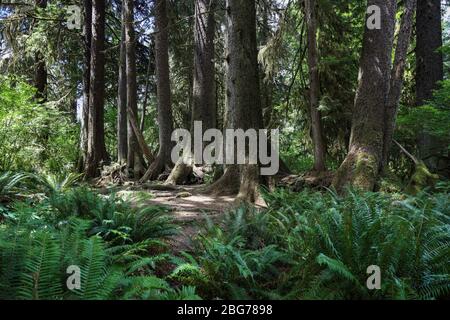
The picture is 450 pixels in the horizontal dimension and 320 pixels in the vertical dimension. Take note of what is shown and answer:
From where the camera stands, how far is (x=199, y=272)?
3611mm

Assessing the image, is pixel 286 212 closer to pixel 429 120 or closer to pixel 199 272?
pixel 199 272

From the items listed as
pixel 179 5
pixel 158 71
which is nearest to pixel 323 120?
pixel 158 71

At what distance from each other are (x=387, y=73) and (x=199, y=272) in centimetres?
607

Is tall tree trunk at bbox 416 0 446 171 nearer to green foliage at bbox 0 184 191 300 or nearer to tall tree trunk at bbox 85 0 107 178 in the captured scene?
green foliage at bbox 0 184 191 300

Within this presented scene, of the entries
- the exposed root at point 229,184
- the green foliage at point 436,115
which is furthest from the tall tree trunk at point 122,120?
the green foliage at point 436,115

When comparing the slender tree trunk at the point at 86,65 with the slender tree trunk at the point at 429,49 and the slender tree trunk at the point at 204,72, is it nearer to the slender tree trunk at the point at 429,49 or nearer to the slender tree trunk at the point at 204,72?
the slender tree trunk at the point at 204,72

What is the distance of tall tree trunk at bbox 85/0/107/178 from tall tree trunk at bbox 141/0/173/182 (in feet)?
7.96

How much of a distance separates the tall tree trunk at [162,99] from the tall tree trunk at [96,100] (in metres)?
2.43

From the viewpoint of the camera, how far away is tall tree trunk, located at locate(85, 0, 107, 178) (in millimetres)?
13914

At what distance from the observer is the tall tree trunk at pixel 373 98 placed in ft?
25.3

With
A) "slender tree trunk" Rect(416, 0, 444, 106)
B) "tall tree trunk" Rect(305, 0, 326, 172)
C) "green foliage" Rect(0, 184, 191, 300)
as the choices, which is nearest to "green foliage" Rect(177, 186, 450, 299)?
"green foliage" Rect(0, 184, 191, 300)

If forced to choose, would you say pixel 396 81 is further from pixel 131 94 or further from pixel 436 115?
pixel 131 94

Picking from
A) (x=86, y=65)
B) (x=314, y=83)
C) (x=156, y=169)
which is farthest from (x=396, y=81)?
(x=86, y=65)

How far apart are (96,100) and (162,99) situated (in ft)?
8.63
